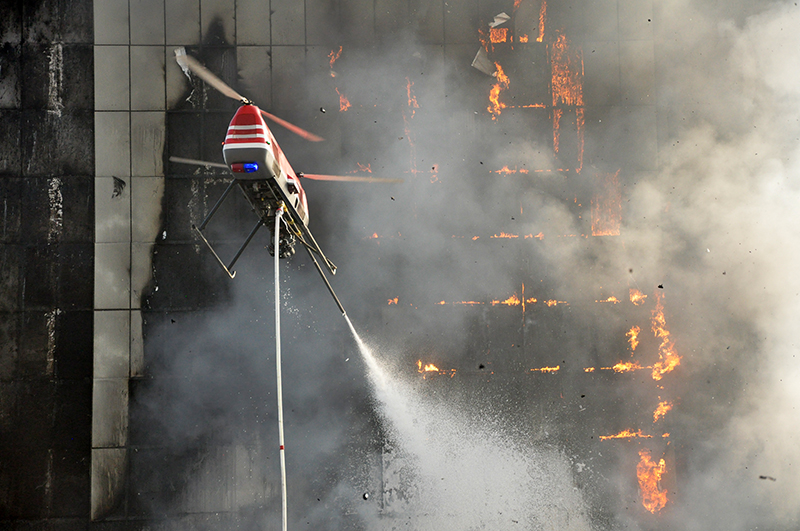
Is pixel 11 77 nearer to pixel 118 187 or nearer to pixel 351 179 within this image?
pixel 118 187

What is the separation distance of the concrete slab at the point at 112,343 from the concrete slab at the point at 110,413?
164 mm

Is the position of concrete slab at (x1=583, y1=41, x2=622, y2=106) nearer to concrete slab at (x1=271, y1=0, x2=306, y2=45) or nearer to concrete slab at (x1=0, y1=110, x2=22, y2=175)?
concrete slab at (x1=271, y1=0, x2=306, y2=45)

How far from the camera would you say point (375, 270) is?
7.32 meters

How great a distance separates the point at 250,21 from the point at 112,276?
4.88m

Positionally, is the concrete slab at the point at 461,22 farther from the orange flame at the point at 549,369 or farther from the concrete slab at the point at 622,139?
the orange flame at the point at 549,369

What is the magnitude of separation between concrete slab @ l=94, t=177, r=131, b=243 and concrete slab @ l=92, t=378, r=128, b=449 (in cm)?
238

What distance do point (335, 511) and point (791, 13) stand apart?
11580 millimetres

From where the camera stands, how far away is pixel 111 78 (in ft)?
23.6

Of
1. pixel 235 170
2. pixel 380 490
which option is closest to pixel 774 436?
pixel 380 490

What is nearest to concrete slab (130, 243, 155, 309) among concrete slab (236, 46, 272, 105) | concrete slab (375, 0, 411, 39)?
concrete slab (236, 46, 272, 105)

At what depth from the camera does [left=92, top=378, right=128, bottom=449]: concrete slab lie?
704 centimetres

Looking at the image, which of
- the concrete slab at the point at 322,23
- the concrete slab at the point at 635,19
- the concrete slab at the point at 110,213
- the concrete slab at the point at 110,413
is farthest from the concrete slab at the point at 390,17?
the concrete slab at the point at 110,413

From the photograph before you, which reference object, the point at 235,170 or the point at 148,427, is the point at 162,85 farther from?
the point at 148,427

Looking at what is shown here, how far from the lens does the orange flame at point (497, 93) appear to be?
7.38 m
